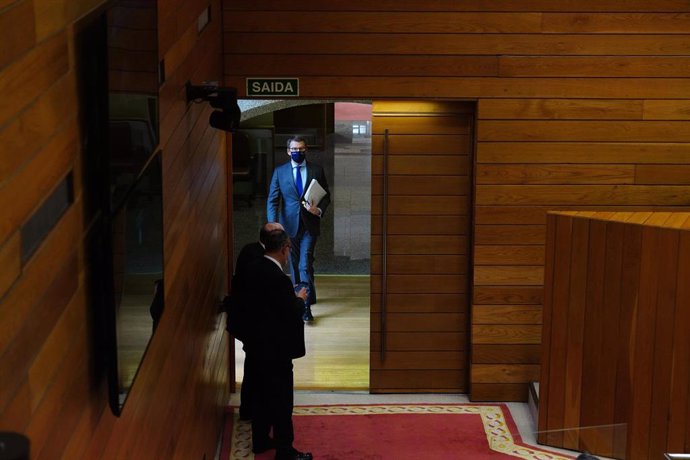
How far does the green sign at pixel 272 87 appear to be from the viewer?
639 centimetres

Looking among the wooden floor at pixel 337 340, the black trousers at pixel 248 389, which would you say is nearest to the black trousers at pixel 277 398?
the black trousers at pixel 248 389

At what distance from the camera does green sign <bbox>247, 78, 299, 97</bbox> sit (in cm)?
639

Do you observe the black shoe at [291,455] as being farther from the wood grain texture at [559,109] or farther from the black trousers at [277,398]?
the wood grain texture at [559,109]

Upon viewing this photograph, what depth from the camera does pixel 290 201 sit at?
7070mm

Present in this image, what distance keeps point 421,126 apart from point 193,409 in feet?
9.17

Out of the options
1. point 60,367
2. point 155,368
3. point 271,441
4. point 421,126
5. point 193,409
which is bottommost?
point 271,441

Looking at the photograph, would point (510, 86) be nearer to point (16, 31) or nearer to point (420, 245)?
point (420, 245)

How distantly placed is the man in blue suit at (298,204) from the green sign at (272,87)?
536mm

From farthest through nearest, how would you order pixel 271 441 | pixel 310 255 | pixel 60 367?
pixel 310 255 < pixel 271 441 < pixel 60 367

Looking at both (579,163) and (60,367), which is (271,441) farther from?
(60,367)

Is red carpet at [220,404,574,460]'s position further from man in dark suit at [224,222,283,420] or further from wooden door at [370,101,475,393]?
man in dark suit at [224,222,283,420]

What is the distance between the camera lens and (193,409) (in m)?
4.75

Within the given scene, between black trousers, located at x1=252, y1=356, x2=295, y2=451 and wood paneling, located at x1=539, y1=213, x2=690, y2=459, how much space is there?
1576 mm

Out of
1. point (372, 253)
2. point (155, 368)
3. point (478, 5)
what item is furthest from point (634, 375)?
point (155, 368)
